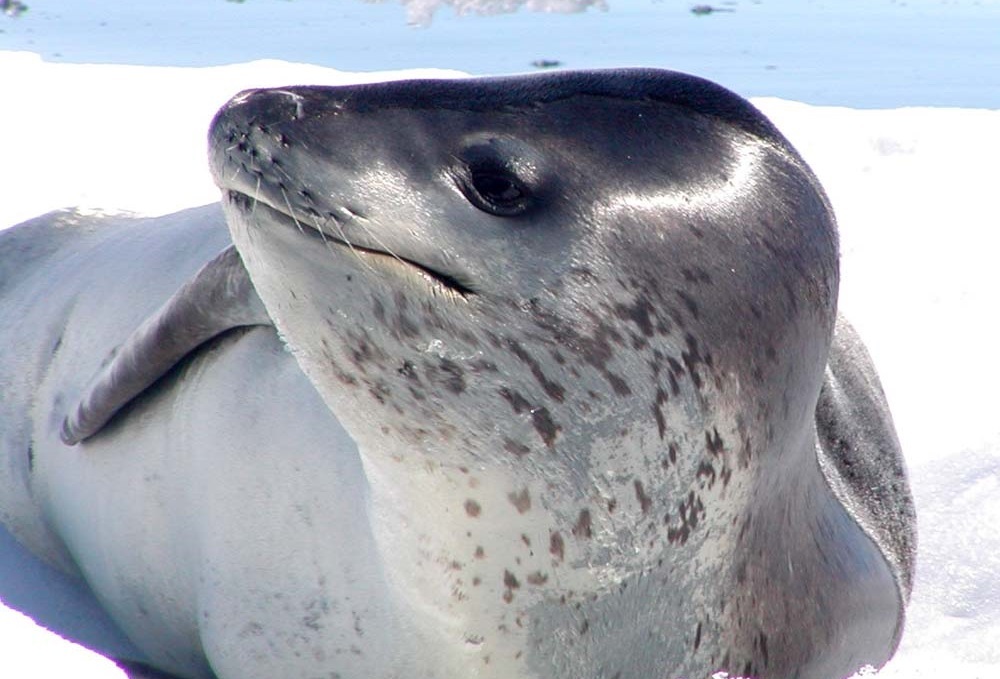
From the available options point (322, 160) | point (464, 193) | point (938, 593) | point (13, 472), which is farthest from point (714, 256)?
point (13, 472)

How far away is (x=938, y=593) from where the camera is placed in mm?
3002

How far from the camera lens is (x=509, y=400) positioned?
70.0 inches

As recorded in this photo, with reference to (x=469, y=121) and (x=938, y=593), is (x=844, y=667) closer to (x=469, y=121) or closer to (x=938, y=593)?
(x=938, y=593)

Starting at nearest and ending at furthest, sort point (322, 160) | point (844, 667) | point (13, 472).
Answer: point (322, 160) → point (844, 667) → point (13, 472)

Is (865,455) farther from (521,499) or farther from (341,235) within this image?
(341,235)

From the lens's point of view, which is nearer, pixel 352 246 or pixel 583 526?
pixel 352 246

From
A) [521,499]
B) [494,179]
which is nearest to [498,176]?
[494,179]

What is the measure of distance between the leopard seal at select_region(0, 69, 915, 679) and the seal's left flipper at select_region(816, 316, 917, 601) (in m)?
0.19

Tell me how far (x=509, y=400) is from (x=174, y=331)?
0.92m

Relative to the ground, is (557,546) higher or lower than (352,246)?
lower

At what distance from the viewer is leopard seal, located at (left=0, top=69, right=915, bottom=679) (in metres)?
1.74

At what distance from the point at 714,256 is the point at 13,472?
67.7 inches

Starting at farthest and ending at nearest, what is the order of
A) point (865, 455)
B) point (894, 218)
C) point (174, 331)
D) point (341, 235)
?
point (894, 218) < point (865, 455) < point (174, 331) < point (341, 235)

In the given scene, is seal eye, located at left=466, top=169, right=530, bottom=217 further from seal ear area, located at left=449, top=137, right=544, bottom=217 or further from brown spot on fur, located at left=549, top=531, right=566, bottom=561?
brown spot on fur, located at left=549, top=531, right=566, bottom=561
